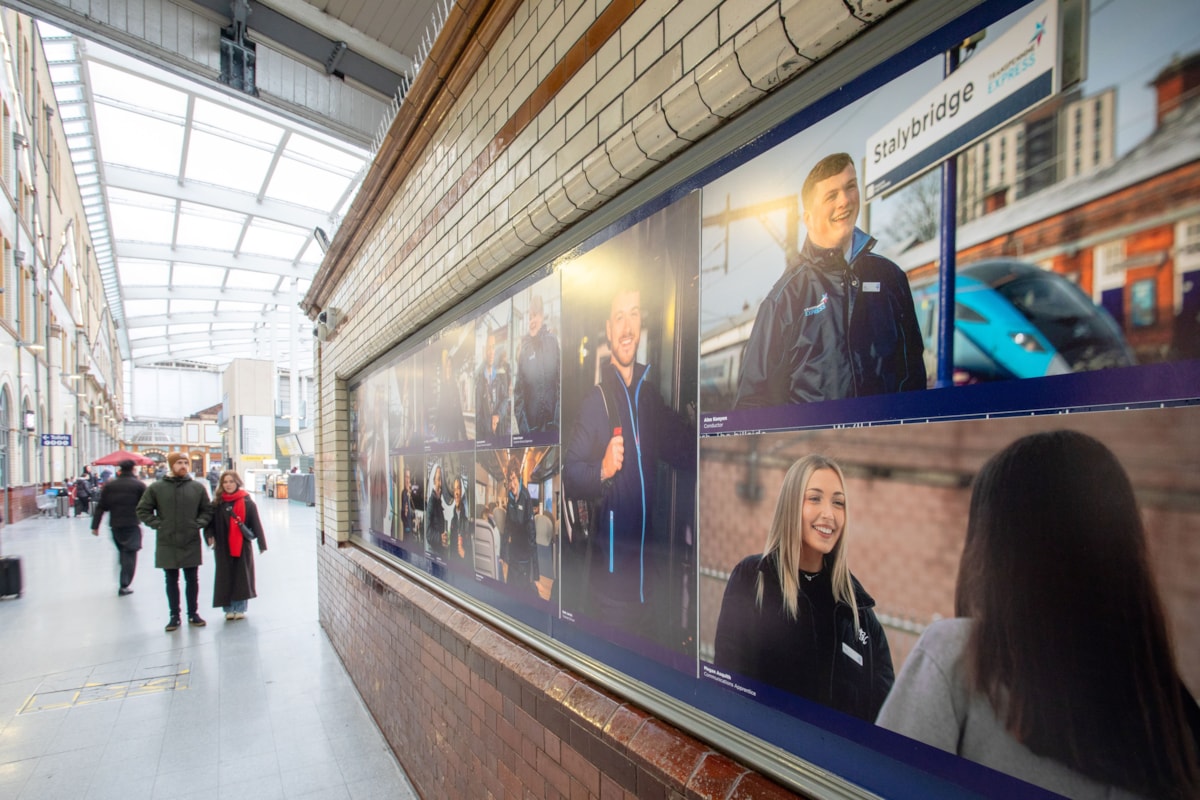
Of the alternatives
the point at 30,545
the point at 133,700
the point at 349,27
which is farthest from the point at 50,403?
the point at 349,27

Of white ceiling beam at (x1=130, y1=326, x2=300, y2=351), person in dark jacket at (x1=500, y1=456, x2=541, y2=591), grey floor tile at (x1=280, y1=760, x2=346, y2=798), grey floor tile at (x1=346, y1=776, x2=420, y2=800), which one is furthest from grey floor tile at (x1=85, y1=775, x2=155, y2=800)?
white ceiling beam at (x1=130, y1=326, x2=300, y2=351)

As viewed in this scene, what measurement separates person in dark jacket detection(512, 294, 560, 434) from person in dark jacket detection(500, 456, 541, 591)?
221 mm

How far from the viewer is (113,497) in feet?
25.0

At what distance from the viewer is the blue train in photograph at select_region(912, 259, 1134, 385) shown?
30.2 inches

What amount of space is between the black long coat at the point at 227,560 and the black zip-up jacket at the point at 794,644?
21.4 feet

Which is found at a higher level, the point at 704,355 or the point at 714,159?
the point at 714,159

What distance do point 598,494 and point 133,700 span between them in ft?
16.1

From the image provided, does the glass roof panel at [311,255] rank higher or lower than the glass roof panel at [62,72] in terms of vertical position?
lower

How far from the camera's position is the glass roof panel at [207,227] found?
65.0ft

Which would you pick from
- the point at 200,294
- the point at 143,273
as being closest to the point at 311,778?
the point at 200,294

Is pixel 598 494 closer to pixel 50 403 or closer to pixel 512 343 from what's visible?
pixel 512 343

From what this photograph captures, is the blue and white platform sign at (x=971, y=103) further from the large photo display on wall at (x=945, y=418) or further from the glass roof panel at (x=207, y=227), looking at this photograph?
the glass roof panel at (x=207, y=227)

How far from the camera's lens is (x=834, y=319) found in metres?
1.11

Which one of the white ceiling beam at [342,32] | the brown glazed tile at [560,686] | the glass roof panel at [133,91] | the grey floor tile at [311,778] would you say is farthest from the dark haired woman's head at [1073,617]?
the glass roof panel at [133,91]
